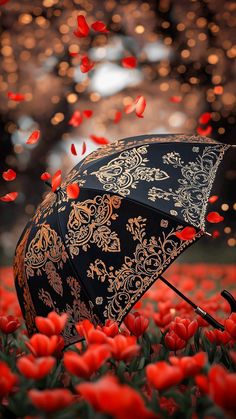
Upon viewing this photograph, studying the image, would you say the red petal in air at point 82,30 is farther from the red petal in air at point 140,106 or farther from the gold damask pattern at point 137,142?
the gold damask pattern at point 137,142

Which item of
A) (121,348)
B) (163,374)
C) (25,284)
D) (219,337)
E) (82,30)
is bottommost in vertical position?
(219,337)

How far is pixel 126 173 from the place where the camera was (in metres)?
2.44

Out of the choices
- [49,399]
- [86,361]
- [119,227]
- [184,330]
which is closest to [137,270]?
[119,227]

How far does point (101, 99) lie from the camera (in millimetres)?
11703

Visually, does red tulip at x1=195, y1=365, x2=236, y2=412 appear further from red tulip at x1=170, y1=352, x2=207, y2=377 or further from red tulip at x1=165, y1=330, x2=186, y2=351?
red tulip at x1=165, y1=330, x2=186, y2=351

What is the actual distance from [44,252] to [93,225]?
0.30 metres

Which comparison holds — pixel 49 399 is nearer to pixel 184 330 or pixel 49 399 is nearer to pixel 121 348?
pixel 121 348

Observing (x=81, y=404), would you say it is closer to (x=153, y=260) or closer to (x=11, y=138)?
(x=153, y=260)

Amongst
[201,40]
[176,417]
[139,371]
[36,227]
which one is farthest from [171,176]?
[201,40]

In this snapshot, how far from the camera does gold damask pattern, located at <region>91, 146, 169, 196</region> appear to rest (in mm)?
2391

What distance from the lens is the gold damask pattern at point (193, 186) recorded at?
7.57 feet

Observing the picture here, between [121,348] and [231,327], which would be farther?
[231,327]

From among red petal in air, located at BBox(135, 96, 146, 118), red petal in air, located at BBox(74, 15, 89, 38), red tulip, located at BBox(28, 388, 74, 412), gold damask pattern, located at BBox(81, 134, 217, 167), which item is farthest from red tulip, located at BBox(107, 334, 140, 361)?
red petal in air, located at BBox(74, 15, 89, 38)

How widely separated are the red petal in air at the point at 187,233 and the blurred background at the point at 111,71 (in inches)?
260
